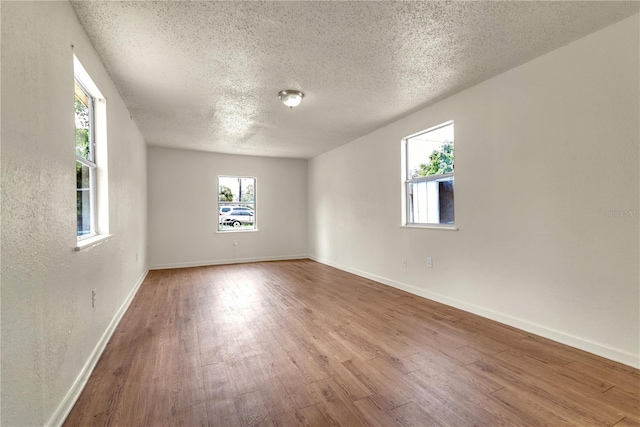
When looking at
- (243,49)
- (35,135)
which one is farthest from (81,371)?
(243,49)

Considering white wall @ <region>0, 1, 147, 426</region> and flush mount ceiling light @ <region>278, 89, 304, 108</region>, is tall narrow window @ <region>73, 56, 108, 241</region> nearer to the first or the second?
white wall @ <region>0, 1, 147, 426</region>

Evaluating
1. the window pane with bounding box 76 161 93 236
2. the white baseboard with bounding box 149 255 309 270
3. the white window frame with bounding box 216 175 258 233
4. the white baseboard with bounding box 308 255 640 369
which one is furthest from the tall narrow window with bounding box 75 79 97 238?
the white window frame with bounding box 216 175 258 233

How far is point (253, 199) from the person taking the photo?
22.4 feet

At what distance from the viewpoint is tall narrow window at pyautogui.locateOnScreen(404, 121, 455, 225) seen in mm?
3515

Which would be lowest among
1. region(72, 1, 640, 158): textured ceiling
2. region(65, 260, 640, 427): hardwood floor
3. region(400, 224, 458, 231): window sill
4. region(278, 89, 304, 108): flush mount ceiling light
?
region(65, 260, 640, 427): hardwood floor

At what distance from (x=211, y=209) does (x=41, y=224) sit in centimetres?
506

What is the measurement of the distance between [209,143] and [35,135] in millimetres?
4355

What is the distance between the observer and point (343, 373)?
199 cm

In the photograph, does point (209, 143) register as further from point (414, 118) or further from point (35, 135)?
point (35, 135)

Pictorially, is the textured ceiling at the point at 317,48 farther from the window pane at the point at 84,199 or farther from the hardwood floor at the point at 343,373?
the hardwood floor at the point at 343,373

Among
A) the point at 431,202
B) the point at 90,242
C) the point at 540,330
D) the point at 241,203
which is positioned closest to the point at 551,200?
the point at 540,330

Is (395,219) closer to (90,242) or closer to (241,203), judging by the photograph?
(90,242)

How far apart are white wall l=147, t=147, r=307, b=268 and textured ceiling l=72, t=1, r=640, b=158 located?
2.41m

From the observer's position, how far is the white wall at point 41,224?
3.79ft
